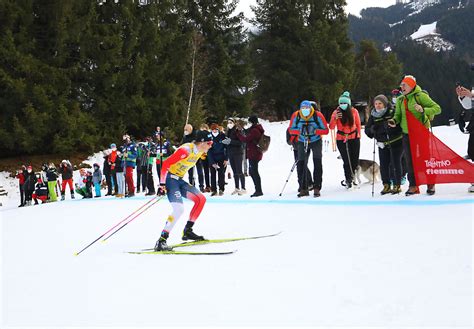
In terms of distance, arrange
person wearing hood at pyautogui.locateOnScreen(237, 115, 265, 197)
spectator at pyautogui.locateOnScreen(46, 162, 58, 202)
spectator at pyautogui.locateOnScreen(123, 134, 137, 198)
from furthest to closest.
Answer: spectator at pyautogui.locateOnScreen(46, 162, 58, 202) → spectator at pyautogui.locateOnScreen(123, 134, 137, 198) → person wearing hood at pyautogui.locateOnScreen(237, 115, 265, 197)

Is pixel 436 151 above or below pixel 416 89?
below

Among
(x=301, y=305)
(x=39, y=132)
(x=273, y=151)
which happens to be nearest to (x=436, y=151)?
(x=301, y=305)

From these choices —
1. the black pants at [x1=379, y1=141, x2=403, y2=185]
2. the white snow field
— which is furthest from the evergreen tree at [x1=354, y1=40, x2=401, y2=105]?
the white snow field

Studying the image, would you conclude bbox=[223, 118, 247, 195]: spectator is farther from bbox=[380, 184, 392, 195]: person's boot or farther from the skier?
the skier

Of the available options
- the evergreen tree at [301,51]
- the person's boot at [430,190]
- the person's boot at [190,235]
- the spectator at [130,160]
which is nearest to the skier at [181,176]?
the person's boot at [190,235]

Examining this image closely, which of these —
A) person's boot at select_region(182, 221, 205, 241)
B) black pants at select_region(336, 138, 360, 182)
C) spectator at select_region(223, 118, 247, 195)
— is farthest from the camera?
spectator at select_region(223, 118, 247, 195)

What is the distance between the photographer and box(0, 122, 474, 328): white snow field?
359 cm

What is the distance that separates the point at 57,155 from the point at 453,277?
78.8ft

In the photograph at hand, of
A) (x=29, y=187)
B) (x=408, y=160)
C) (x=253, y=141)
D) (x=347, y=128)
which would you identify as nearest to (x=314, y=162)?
(x=347, y=128)

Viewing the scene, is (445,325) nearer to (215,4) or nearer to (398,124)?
(398,124)


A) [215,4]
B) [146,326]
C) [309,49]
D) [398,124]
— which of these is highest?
[215,4]

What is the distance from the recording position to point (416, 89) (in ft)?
27.0

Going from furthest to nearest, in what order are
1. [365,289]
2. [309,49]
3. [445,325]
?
[309,49] < [365,289] < [445,325]

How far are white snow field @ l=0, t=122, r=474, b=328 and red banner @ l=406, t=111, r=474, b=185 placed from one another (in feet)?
1.02
